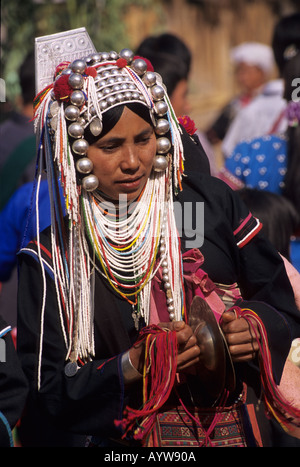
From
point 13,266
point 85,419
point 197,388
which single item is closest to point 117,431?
point 85,419

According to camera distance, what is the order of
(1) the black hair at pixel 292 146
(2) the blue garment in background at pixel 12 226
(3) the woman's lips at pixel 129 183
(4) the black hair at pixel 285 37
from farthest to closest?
(4) the black hair at pixel 285 37 < (1) the black hair at pixel 292 146 < (2) the blue garment in background at pixel 12 226 < (3) the woman's lips at pixel 129 183

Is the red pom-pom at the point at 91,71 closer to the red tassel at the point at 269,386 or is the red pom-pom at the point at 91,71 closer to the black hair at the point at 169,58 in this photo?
the red tassel at the point at 269,386

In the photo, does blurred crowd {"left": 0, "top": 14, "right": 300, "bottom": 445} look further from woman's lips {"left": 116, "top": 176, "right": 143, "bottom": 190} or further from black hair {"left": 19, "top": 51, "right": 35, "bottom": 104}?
woman's lips {"left": 116, "top": 176, "right": 143, "bottom": 190}

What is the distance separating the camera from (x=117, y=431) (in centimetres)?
247

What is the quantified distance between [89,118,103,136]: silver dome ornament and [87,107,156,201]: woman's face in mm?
32

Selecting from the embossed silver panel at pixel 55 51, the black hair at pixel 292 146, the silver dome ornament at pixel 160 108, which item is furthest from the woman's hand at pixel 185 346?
the black hair at pixel 292 146

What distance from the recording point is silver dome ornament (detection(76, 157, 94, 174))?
251cm

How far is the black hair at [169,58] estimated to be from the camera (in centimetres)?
518

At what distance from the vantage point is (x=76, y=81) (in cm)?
250

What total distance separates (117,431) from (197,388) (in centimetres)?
31

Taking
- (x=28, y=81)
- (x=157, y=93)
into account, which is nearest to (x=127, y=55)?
(x=157, y=93)

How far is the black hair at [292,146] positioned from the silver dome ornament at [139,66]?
187cm

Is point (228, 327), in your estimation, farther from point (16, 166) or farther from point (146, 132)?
point (16, 166)

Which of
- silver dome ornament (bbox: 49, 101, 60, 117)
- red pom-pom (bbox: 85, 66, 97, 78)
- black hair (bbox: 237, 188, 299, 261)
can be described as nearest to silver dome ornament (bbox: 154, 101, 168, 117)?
red pom-pom (bbox: 85, 66, 97, 78)
